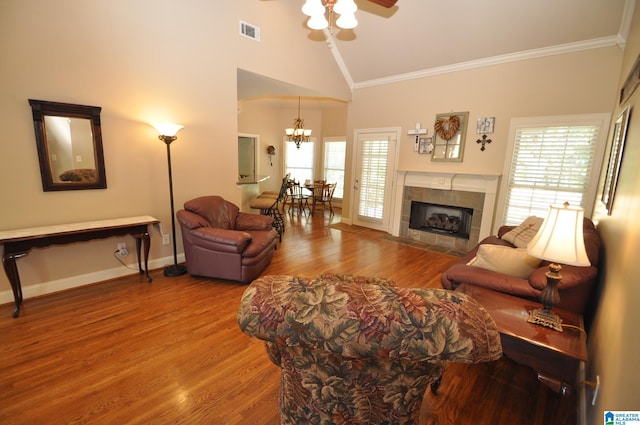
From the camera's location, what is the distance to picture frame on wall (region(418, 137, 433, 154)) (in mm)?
5012

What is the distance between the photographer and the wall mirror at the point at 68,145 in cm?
265

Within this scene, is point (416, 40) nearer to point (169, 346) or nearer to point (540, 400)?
point (540, 400)

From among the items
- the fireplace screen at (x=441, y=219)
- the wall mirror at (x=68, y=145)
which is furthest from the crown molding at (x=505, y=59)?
the wall mirror at (x=68, y=145)

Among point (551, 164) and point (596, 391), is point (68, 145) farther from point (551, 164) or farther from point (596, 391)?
point (551, 164)

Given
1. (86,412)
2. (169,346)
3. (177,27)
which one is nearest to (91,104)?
(177,27)

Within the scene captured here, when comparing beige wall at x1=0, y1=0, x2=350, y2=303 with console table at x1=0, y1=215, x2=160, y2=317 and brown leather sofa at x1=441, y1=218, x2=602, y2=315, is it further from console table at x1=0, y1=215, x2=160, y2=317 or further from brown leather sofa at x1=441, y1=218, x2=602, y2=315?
brown leather sofa at x1=441, y1=218, x2=602, y2=315

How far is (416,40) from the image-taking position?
4.39m

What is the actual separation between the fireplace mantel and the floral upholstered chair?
402 cm

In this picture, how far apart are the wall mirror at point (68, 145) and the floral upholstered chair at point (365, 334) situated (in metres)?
3.01

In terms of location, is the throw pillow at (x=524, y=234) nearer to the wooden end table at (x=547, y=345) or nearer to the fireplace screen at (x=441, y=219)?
the wooden end table at (x=547, y=345)

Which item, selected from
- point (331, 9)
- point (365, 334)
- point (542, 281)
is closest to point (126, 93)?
point (331, 9)

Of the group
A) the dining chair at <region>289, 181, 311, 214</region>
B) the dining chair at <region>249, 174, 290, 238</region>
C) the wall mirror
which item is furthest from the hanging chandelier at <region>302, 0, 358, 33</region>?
the dining chair at <region>289, 181, 311, 214</region>

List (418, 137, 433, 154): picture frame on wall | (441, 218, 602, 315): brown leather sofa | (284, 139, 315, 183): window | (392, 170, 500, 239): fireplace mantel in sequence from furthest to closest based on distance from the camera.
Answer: (284, 139, 315, 183): window
(418, 137, 433, 154): picture frame on wall
(392, 170, 500, 239): fireplace mantel
(441, 218, 602, 315): brown leather sofa

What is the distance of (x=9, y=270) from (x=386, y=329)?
10.7 feet
